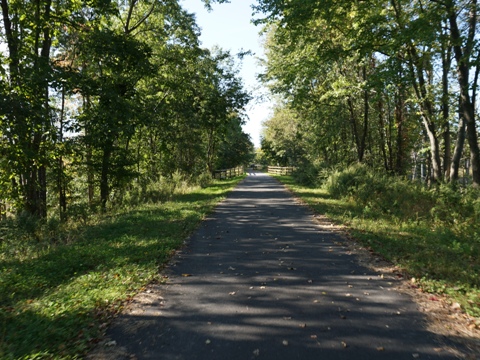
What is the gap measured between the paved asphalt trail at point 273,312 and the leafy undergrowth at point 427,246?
2.21 ft

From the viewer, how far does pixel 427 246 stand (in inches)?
267

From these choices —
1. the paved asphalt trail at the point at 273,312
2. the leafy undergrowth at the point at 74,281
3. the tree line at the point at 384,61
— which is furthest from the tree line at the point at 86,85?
the paved asphalt trail at the point at 273,312

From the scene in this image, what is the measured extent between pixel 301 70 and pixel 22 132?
11073mm

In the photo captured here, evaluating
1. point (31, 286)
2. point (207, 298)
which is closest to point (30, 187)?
point (31, 286)

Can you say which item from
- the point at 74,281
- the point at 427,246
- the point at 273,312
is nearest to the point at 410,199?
the point at 427,246

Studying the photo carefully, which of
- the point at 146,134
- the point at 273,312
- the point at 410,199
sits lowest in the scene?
the point at 273,312

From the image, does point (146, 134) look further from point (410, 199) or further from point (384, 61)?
point (410, 199)

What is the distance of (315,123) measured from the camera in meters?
23.6

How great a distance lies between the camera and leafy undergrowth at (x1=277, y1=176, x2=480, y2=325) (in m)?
4.74

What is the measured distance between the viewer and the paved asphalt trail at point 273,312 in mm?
3260

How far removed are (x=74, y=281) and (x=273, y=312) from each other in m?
3.31

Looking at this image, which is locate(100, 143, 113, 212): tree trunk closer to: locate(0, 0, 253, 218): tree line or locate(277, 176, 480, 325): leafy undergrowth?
locate(0, 0, 253, 218): tree line

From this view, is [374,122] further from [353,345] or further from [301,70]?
[353,345]

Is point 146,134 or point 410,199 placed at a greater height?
point 146,134
